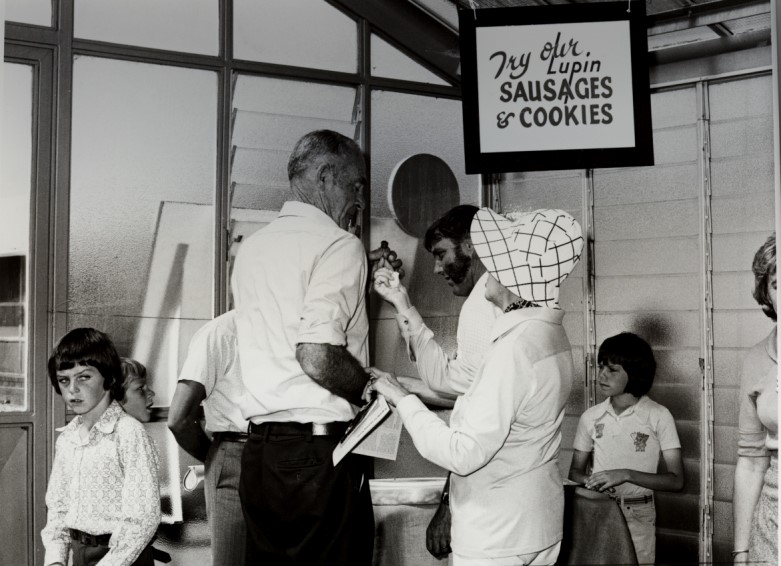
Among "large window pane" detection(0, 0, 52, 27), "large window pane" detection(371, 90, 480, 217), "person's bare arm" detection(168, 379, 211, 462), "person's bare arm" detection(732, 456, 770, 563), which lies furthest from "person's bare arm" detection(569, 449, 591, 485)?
"large window pane" detection(0, 0, 52, 27)

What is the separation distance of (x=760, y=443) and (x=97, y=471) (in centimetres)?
217

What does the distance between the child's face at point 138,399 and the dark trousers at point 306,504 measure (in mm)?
383

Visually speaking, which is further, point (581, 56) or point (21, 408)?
point (581, 56)

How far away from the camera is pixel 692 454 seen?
122 inches

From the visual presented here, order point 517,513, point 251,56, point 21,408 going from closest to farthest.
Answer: point 517,513 < point 21,408 < point 251,56

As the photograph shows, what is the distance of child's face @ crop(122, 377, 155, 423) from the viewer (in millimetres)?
3041

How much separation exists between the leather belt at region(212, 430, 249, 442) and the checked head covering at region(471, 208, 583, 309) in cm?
104

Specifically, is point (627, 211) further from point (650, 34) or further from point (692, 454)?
point (692, 454)

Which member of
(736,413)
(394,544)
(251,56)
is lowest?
(394,544)

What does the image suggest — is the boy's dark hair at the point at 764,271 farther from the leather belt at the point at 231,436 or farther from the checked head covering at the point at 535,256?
the leather belt at the point at 231,436

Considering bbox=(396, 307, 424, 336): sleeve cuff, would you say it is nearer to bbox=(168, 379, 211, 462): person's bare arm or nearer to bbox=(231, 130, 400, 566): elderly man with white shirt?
bbox=(231, 130, 400, 566): elderly man with white shirt

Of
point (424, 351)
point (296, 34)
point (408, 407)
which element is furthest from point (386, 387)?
point (296, 34)

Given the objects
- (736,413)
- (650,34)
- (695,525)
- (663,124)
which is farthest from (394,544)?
(650,34)

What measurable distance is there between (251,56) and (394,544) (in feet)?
5.76
